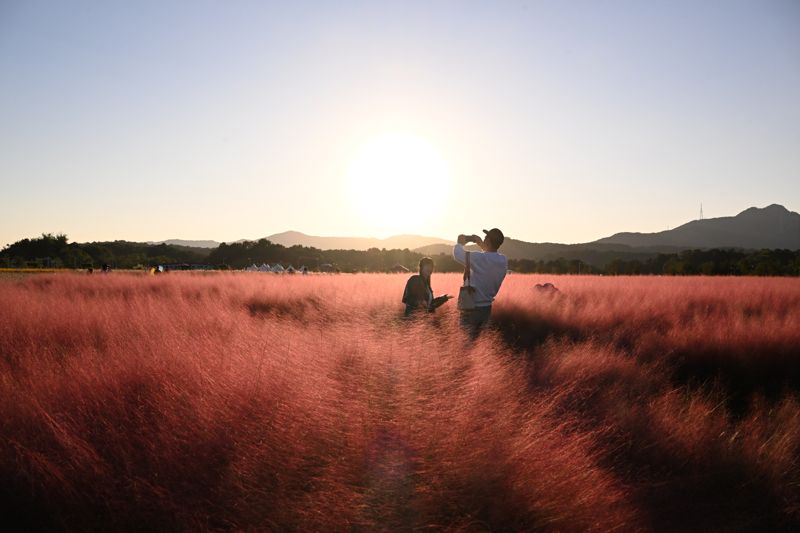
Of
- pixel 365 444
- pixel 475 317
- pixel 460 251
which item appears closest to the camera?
pixel 365 444

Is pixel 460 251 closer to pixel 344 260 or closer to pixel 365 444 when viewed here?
pixel 365 444

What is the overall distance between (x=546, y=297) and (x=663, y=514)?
894 centimetres

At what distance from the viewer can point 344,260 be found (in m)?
75.8

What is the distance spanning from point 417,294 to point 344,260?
6922 cm

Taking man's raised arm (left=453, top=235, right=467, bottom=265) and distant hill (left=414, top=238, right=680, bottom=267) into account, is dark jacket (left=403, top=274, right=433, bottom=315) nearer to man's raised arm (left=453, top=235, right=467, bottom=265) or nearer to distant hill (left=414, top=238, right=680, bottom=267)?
man's raised arm (left=453, top=235, right=467, bottom=265)

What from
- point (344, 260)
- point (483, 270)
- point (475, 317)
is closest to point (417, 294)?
point (475, 317)

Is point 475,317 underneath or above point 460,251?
underneath

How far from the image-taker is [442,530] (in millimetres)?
2117

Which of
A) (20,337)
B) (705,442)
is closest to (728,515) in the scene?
(705,442)

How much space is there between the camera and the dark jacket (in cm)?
712

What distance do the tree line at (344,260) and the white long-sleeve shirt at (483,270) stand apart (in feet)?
112

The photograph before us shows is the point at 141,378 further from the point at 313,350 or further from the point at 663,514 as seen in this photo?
the point at 663,514

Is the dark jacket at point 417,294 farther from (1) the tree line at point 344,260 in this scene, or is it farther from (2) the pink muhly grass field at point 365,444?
(1) the tree line at point 344,260

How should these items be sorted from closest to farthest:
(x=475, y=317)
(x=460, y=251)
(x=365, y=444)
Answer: (x=365, y=444) < (x=460, y=251) < (x=475, y=317)
